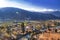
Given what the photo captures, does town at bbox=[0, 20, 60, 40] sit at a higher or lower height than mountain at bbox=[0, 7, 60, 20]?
lower

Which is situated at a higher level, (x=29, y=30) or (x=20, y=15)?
(x=20, y=15)

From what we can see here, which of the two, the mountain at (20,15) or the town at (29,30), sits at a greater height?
the mountain at (20,15)

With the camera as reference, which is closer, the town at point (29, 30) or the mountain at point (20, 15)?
the town at point (29, 30)

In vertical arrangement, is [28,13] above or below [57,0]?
below

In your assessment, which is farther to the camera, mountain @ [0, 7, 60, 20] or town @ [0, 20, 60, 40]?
mountain @ [0, 7, 60, 20]

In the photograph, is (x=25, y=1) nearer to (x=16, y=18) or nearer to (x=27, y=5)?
(x=27, y=5)

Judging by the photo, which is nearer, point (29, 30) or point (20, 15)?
point (29, 30)

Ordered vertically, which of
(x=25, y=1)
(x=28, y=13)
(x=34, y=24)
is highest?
(x=25, y=1)

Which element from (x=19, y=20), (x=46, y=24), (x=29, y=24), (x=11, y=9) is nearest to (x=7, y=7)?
(x=11, y=9)
